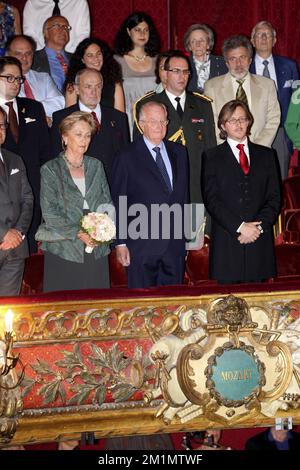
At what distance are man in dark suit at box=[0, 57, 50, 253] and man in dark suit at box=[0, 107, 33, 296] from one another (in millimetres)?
658

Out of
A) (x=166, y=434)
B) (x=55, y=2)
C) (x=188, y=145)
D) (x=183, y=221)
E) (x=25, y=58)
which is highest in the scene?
(x=55, y=2)

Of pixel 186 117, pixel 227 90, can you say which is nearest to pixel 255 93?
pixel 227 90

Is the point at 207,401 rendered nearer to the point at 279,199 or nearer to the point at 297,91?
the point at 279,199

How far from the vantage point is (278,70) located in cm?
881

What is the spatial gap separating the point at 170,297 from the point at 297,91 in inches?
137

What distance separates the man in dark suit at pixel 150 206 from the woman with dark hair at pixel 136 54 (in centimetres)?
168

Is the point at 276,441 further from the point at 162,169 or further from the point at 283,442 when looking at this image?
the point at 162,169

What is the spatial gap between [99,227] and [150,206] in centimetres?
59

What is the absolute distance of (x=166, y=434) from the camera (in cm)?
618

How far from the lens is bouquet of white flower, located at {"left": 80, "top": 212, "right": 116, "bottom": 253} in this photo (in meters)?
6.37

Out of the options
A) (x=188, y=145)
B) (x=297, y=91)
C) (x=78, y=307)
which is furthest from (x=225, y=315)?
(x=297, y=91)

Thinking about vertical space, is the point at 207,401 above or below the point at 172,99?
below

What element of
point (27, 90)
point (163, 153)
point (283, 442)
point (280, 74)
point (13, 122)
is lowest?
point (283, 442)

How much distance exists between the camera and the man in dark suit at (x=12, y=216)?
21.9ft
